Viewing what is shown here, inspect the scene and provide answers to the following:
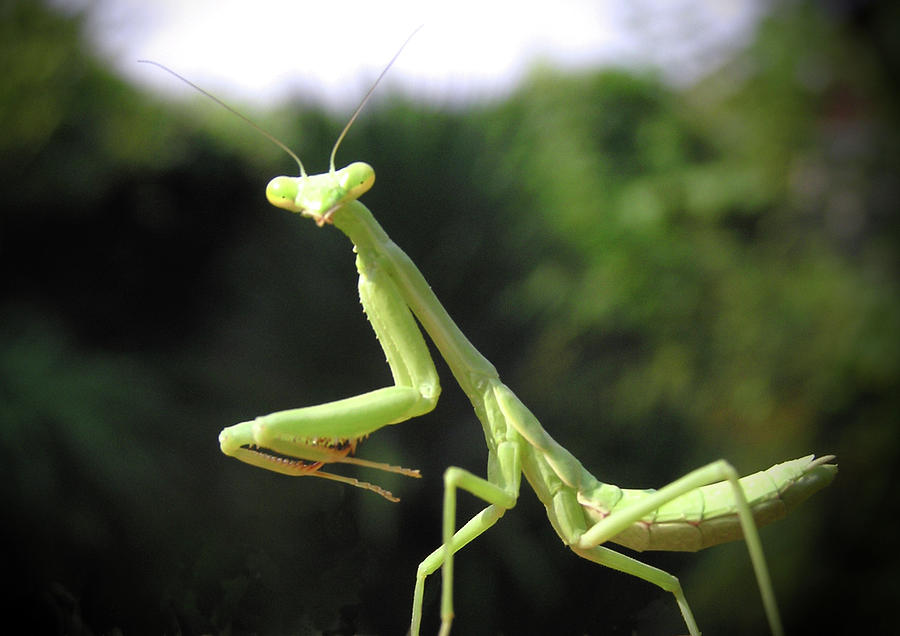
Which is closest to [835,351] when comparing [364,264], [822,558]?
[822,558]

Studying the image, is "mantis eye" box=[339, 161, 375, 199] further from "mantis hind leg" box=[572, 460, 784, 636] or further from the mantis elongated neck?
"mantis hind leg" box=[572, 460, 784, 636]

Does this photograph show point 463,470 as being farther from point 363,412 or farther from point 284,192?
point 284,192

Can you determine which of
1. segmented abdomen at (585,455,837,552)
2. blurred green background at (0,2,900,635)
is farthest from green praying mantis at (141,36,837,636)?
blurred green background at (0,2,900,635)

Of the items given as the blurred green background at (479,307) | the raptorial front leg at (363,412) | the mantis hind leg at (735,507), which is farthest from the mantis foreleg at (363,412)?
the blurred green background at (479,307)

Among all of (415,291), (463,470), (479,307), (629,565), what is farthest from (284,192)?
(479,307)

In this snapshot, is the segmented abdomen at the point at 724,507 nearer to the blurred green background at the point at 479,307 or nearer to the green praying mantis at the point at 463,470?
the green praying mantis at the point at 463,470

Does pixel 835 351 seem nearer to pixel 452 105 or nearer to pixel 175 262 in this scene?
pixel 452 105

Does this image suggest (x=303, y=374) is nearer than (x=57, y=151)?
Yes
